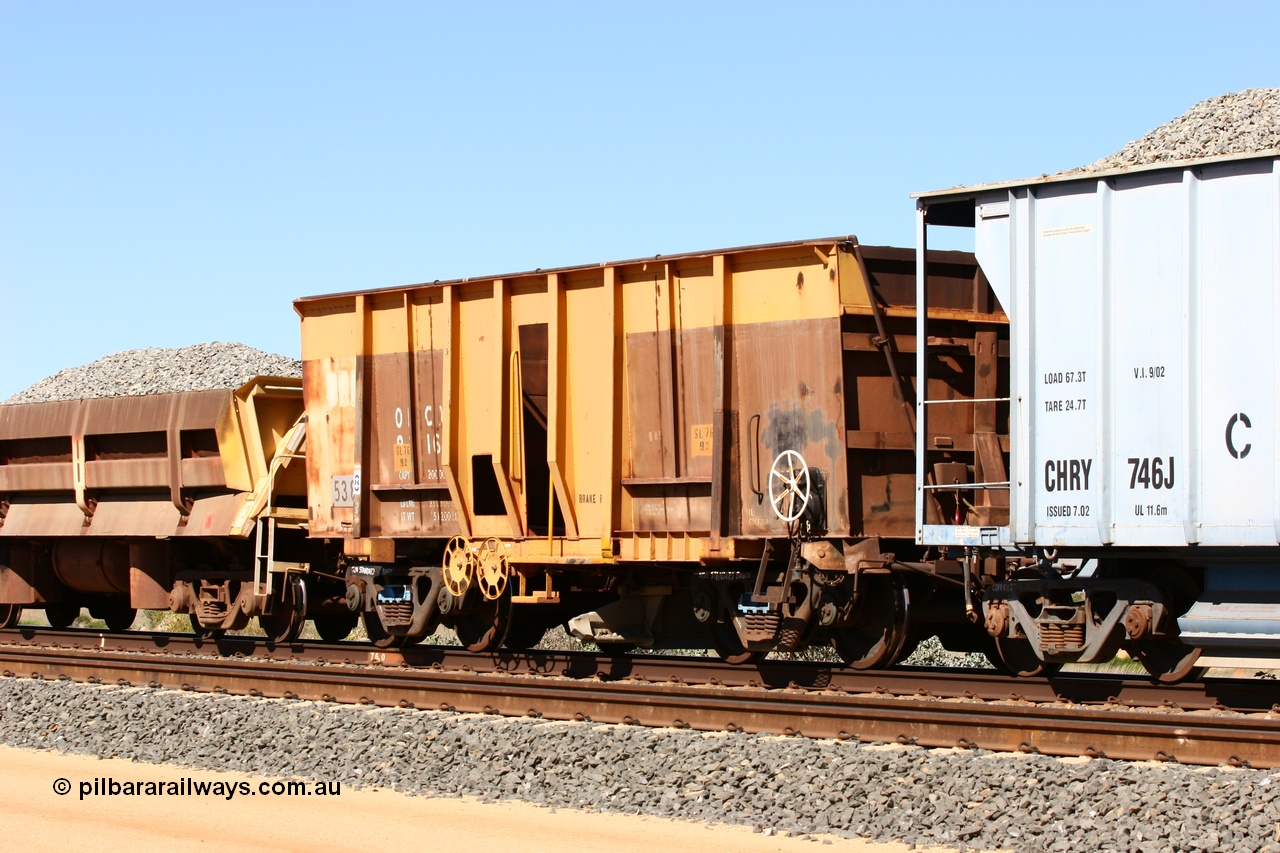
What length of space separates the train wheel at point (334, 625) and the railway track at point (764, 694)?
1.59m

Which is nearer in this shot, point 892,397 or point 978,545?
point 978,545

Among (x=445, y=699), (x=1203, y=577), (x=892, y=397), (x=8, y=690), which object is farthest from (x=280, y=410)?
(x=1203, y=577)

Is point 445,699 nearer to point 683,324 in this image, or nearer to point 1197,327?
point 683,324

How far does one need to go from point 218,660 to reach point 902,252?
8.06 meters

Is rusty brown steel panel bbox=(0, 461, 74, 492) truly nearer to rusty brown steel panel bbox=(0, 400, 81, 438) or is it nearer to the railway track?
rusty brown steel panel bbox=(0, 400, 81, 438)

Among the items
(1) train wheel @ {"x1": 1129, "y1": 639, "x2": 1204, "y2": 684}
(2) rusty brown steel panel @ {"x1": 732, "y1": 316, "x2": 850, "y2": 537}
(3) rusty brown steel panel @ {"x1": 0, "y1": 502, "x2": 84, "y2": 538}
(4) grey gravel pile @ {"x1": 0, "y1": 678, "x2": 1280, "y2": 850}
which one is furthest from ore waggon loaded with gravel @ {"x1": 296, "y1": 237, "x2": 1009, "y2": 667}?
(3) rusty brown steel panel @ {"x1": 0, "y1": 502, "x2": 84, "y2": 538}

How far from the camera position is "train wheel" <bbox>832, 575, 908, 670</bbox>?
12.5m

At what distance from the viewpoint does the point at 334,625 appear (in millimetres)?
18734

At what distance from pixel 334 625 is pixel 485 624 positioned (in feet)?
13.2

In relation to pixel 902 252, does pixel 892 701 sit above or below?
below

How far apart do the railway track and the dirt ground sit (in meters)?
2.05

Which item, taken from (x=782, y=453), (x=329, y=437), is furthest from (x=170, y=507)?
(x=782, y=453)

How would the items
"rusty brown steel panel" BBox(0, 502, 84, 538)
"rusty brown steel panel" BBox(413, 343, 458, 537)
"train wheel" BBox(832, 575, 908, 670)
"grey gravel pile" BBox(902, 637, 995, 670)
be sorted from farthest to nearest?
"rusty brown steel panel" BBox(0, 502, 84, 538) → "grey gravel pile" BBox(902, 637, 995, 670) → "rusty brown steel panel" BBox(413, 343, 458, 537) → "train wheel" BBox(832, 575, 908, 670)

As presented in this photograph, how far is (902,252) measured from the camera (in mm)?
12375
